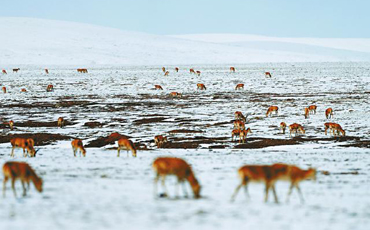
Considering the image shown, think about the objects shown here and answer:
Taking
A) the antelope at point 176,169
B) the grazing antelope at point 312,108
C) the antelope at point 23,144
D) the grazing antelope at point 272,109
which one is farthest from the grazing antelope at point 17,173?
the grazing antelope at point 312,108

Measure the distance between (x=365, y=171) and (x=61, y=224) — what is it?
388 inches

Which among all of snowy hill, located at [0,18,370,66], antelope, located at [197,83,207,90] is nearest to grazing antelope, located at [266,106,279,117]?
antelope, located at [197,83,207,90]

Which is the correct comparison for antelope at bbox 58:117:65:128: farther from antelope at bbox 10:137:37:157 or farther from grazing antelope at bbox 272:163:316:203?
grazing antelope at bbox 272:163:316:203

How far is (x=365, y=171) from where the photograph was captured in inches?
587

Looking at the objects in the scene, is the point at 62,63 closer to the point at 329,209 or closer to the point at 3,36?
the point at 3,36

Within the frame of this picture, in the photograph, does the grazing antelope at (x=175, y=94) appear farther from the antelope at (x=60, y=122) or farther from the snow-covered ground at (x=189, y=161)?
the antelope at (x=60, y=122)

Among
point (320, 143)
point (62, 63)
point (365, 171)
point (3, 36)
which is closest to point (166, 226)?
point (365, 171)

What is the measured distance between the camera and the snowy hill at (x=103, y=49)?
313ft

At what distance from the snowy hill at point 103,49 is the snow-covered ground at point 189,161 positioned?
46.8 m

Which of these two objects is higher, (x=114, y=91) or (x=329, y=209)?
(x=114, y=91)

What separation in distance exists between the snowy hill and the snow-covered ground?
46820 millimetres

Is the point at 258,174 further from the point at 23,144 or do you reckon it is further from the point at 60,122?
the point at 60,122

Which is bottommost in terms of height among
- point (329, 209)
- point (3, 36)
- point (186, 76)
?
point (329, 209)

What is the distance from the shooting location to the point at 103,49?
105 meters
